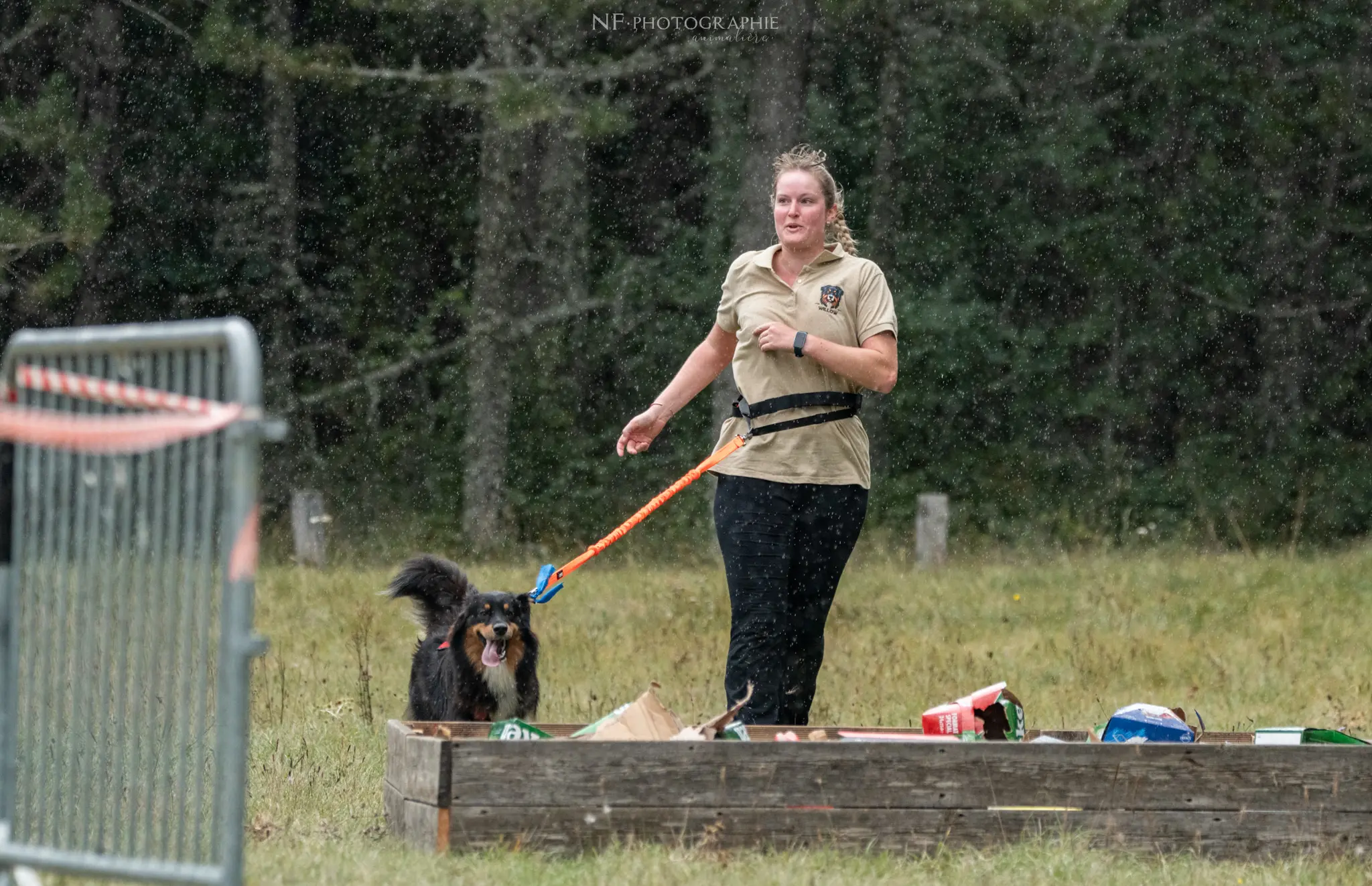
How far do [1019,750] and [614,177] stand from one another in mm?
20840

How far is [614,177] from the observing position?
981 inches

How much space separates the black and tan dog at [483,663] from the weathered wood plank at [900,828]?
2159 millimetres

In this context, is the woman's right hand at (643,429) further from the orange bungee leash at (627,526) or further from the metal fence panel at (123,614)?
the metal fence panel at (123,614)

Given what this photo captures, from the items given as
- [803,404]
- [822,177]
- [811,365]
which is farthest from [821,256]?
[803,404]

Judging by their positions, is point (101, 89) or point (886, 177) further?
point (886, 177)

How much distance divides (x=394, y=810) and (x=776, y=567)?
1.39 m

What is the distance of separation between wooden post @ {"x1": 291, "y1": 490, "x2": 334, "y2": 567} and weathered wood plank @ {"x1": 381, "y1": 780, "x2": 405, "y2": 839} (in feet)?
38.7

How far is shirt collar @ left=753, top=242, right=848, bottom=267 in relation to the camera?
18.6 ft

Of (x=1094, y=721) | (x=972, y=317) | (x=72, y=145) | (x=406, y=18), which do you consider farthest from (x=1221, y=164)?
(x=1094, y=721)

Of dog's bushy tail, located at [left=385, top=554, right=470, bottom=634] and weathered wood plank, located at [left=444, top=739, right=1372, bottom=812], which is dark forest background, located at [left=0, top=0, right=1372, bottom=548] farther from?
weathered wood plank, located at [left=444, top=739, right=1372, bottom=812]

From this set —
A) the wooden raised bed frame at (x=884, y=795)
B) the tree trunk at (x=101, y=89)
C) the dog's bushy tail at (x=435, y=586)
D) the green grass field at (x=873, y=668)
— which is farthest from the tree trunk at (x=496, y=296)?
the wooden raised bed frame at (x=884, y=795)

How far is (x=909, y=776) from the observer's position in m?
4.64

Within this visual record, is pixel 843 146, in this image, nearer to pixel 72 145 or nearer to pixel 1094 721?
pixel 72 145

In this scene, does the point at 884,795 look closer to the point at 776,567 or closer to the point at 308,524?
the point at 776,567
